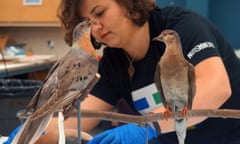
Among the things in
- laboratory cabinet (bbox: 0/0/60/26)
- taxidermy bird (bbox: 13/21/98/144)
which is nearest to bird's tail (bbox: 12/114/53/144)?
taxidermy bird (bbox: 13/21/98/144)

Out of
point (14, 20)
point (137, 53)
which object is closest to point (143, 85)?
point (137, 53)

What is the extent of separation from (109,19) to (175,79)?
46 centimetres

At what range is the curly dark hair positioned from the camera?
1.10 metres

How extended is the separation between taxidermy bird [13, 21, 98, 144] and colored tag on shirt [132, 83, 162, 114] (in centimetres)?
59

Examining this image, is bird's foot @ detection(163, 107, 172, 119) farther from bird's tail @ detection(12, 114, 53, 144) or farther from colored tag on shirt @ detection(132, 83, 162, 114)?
colored tag on shirt @ detection(132, 83, 162, 114)

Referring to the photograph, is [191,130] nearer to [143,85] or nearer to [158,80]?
[143,85]

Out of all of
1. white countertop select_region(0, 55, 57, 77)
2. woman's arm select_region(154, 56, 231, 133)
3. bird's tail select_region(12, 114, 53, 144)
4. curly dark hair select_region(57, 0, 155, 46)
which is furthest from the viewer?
white countertop select_region(0, 55, 57, 77)

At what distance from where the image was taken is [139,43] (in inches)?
45.7

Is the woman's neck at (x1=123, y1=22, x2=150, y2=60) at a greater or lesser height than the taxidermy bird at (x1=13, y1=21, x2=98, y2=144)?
lesser

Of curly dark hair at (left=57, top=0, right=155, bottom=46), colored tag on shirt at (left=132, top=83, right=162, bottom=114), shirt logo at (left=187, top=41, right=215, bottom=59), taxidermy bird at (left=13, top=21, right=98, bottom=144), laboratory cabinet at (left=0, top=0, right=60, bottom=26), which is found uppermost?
taxidermy bird at (left=13, top=21, right=98, bottom=144)

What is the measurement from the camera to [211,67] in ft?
2.92

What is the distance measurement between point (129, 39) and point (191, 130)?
30 cm

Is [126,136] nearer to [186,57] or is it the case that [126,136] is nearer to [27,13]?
[186,57]

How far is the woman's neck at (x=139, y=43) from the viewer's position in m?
1.15
